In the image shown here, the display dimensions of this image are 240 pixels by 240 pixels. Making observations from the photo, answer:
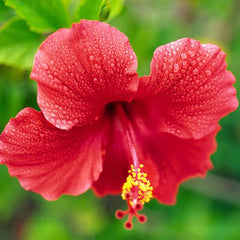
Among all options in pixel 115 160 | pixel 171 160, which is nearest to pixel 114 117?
pixel 115 160

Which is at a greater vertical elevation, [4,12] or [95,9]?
[95,9]

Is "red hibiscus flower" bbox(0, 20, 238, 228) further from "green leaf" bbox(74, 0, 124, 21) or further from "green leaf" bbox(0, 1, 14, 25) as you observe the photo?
"green leaf" bbox(0, 1, 14, 25)

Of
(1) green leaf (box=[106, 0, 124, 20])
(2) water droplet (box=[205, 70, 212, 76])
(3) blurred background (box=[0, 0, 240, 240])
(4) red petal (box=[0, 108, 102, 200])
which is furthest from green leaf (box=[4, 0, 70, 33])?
(2) water droplet (box=[205, 70, 212, 76])

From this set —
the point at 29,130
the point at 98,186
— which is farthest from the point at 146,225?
the point at 29,130

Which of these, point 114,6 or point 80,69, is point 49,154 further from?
point 114,6

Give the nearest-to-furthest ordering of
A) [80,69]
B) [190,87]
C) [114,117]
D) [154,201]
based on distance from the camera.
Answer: [80,69] < [190,87] < [114,117] < [154,201]

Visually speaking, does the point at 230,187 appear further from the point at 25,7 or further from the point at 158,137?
the point at 25,7
